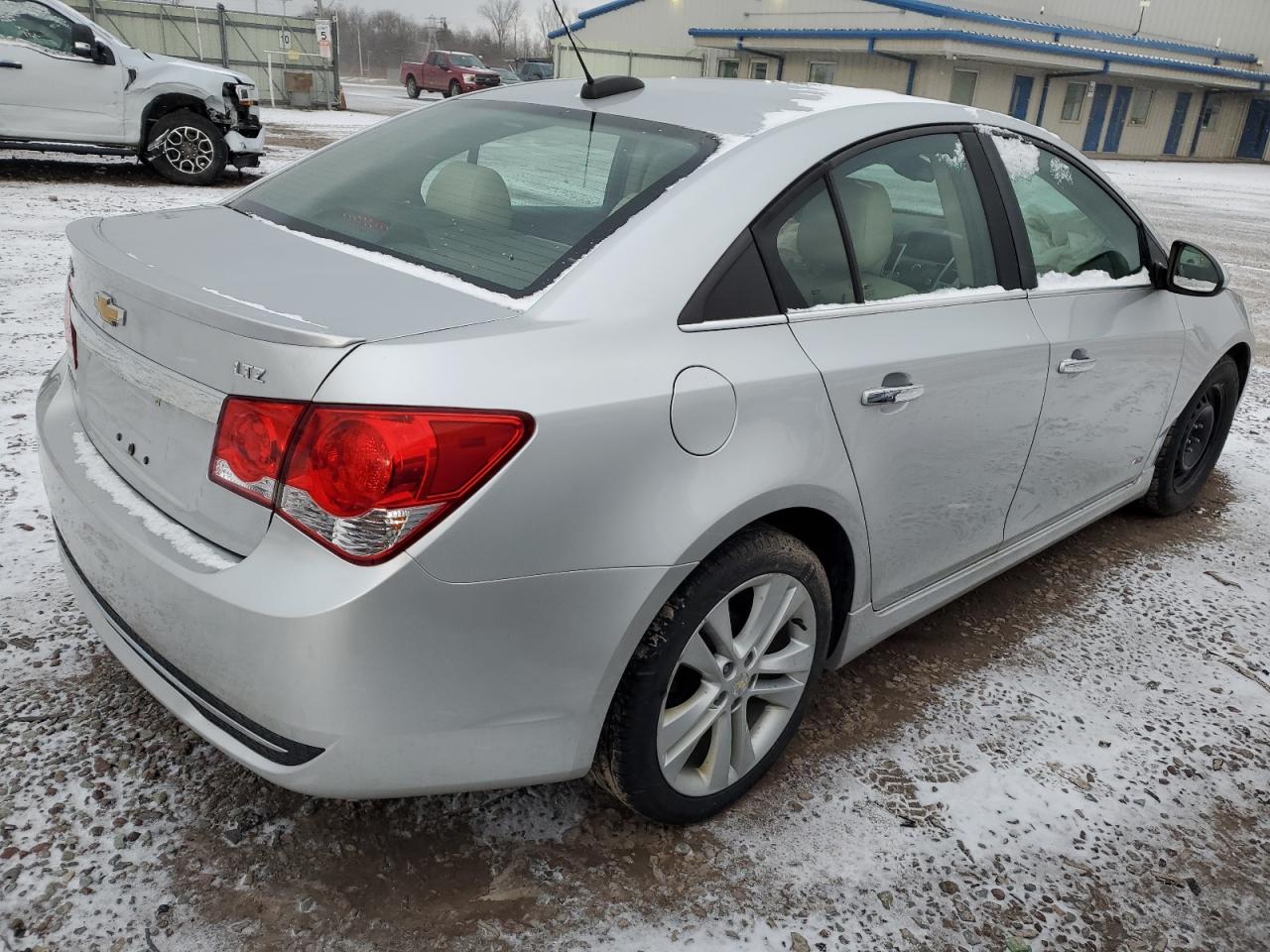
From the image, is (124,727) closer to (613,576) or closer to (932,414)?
(613,576)

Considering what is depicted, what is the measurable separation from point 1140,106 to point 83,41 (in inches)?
1413

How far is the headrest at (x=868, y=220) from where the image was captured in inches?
95.1

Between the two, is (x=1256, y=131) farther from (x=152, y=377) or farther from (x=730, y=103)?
(x=152, y=377)

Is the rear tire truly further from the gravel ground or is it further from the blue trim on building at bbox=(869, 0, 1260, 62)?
the blue trim on building at bbox=(869, 0, 1260, 62)

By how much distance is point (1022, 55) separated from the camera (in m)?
29.0

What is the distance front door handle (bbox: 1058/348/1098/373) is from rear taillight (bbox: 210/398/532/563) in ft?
6.31

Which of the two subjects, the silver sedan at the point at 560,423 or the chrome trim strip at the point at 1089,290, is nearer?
the silver sedan at the point at 560,423

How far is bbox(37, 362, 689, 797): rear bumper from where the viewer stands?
1.64 m

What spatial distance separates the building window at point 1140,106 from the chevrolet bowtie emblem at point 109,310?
39978 millimetres

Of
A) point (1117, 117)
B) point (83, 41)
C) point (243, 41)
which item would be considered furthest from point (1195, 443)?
point (1117, 117)

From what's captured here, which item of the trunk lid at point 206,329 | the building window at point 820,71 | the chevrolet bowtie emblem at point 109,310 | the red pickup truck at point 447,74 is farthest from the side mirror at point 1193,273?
the red pickup truck at point 447,74

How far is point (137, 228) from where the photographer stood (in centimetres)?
232

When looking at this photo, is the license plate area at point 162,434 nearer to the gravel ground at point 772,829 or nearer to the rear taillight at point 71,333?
the rear taillight at point 71,333

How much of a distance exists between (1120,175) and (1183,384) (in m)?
23.7
